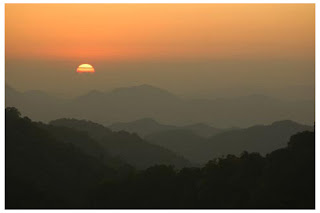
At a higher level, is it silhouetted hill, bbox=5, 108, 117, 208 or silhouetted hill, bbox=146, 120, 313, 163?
silhouetted hill, bbox=5, 108, 117, 208

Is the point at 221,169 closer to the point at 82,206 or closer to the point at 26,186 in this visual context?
the point at 82,206

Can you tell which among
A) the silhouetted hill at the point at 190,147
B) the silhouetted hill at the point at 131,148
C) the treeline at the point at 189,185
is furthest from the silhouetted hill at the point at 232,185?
the silhouetted hill at the point at 190,147

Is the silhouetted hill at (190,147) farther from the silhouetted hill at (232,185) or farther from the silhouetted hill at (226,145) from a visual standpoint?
the silhouetted hill at (232,185)

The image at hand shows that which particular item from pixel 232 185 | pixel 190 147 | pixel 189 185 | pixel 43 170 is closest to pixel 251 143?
pixel 190 147

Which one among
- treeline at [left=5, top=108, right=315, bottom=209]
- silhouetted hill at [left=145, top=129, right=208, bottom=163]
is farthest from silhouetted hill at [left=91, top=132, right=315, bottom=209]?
silhouetted hill at [left=145, top=129, right=208, bottom=163]

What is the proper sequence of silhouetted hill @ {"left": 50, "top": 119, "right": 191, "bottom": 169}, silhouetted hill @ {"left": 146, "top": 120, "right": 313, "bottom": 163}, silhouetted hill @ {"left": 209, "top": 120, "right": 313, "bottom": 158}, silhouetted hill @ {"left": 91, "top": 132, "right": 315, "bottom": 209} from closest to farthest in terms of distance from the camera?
1. silhouetted hill @ {"left": 91, "top": 132, "right": 315, "bottom": 209}
2. silhouetted hill @ {"left": 50, "top": 119, "right": 191, "bottom": 169}
3. silhouetted hill @ {"left": 146, "top": 120, "right": 313, "bottom": 163}
4. silhouetted hill @ {"left": 209, "top": 120, "right": 313, "bottom": 158}

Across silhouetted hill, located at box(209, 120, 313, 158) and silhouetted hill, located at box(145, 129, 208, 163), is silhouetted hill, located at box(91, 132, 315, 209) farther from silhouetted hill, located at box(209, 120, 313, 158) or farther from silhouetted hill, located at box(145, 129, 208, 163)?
silhouetted hill, located at box(209, 120, 313, 158)

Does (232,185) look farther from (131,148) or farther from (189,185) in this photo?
(131,148)
